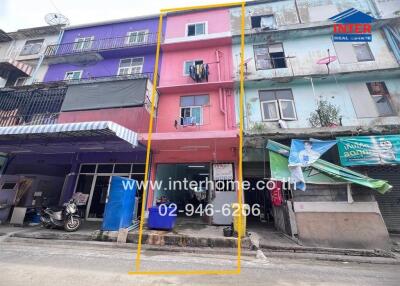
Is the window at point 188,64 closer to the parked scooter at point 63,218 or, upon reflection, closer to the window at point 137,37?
the window at point 137,37

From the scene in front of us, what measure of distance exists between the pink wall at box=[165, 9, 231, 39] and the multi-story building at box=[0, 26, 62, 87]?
8348 millimetres

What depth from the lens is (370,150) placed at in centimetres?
651

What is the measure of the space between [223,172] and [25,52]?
16.1 m

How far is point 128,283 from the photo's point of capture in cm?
341

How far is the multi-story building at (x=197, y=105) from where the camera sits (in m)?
8.27

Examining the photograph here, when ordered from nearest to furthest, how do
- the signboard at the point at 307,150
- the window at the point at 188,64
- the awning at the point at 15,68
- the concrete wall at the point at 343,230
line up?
the concrete wall at the point at 343,230 < the signboard at the point at 307,150 < the window at the point at 188,64 < the awning at the point at 15,68

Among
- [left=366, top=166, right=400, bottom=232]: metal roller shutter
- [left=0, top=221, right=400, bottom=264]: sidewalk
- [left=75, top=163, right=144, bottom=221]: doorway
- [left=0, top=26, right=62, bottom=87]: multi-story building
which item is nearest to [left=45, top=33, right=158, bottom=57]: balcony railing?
[left=0, top=26, right=62, bottom=87]: multi-story building

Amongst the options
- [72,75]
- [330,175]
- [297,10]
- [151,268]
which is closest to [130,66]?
[72,75]

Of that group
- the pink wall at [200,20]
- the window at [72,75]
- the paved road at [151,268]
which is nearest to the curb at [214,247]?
the paved road at [151,268]

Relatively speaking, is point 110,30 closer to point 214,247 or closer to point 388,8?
point 214,247

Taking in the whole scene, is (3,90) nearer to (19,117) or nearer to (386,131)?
(19,117)

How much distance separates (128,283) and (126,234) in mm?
2918

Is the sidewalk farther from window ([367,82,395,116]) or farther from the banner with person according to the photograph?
window ([367,82,395,116])

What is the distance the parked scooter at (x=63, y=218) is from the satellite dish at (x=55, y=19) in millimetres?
13571
